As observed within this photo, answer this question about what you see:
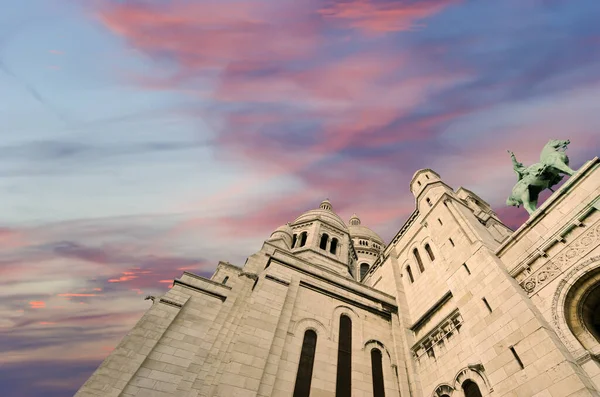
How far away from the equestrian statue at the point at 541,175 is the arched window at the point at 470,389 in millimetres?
7790

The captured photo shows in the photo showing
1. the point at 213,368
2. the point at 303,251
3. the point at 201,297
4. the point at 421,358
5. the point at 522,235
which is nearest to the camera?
the point at 522,235

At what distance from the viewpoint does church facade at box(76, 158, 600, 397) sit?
8602 millimetres

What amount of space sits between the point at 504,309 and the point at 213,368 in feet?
39.5

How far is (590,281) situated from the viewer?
332 inches

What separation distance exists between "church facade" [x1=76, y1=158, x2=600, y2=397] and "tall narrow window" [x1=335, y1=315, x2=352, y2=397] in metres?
0.06

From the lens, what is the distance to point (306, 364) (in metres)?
11.8

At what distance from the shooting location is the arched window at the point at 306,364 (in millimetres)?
10844

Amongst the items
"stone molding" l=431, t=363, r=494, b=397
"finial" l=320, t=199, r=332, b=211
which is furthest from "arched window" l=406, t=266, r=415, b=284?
"finial" l=320, t=199, r=332, b=211

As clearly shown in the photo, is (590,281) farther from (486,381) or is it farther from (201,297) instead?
(201,297)

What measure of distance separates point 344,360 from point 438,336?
15.3 feet

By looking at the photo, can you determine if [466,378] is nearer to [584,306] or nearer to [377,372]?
[377,372]

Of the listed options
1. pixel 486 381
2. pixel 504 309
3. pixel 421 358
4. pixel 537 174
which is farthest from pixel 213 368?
pixel 537 174

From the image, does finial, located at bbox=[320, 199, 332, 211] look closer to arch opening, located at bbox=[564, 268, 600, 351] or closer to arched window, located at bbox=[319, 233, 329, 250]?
arched window, located at bbox=[319, 233, 329, 250]

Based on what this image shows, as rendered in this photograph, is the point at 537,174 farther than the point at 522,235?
Yes
